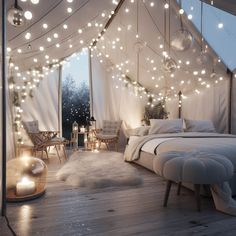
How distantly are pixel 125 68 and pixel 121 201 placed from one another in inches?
169

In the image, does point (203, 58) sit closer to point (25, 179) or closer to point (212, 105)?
point (212, 105)

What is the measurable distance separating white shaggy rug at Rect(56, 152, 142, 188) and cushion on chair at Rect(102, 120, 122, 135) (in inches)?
48.3

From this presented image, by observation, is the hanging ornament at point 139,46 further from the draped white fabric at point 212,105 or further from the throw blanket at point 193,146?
the throw blanket at point 193,146

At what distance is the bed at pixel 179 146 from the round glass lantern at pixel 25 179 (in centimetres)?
135

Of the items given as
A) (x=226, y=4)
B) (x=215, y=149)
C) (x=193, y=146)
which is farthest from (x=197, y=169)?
(x=226, y=4)

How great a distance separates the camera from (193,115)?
583 cm

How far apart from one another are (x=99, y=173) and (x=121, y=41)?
3159 millimetres

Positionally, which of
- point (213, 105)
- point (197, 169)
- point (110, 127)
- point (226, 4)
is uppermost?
point (226, 4)

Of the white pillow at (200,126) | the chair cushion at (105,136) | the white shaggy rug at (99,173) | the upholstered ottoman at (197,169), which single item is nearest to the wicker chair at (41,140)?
the white shaggy rug at (99,173)

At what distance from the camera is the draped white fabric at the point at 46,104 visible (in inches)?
232

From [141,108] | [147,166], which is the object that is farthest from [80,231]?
[141,108]

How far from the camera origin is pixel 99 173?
3717 mm

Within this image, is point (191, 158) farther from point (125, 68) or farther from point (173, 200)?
point (125, 68)

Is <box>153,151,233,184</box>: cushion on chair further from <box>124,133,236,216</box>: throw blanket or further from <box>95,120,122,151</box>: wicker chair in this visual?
<box>95,120,122,151</box>: wicker chair
